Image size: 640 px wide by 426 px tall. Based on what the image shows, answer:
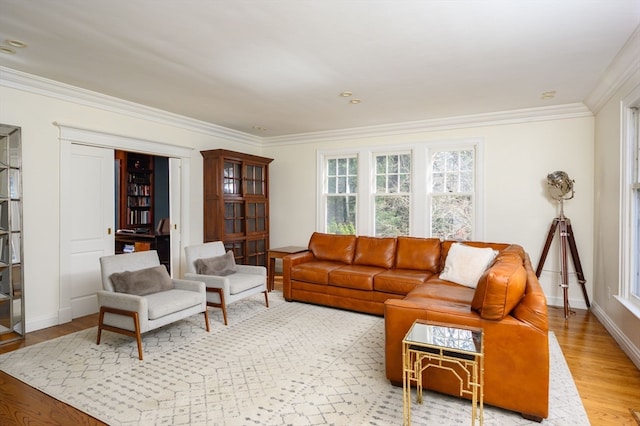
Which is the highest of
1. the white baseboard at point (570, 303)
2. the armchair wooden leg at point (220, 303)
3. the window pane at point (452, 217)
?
the window pane at point (452, 217)

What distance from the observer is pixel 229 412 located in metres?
2.23

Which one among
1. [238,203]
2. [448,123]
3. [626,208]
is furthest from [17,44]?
[626,208]

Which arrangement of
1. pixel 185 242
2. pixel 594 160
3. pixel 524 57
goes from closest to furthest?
→ pixel 524 57 → pixel 594 160 → pixel 185 242

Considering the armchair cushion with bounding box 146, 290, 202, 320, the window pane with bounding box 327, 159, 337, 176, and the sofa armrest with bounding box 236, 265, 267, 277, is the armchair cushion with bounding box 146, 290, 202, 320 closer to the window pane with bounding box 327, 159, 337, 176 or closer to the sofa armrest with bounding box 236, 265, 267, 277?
the sofa armrest with bounding box 236, 265, 267, 277

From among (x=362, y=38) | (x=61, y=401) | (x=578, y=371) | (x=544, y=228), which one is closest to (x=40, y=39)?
(x=362, y=38)

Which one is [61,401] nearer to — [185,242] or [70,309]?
[70,309]

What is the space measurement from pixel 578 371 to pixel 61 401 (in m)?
3.80

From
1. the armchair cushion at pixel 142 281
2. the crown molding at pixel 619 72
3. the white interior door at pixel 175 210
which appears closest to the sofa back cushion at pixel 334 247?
the white interior door at pixel 175 210

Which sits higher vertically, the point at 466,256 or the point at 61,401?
the point at 466,256

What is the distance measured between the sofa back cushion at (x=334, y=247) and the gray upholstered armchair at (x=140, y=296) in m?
1.99

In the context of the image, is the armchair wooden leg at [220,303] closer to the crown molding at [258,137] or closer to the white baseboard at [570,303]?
the crown molding at [258,137]

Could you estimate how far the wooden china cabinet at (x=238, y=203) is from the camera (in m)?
5.51

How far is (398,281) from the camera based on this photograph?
4.08m

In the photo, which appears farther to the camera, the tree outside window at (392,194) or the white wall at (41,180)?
the tree outside window at (392,194)
